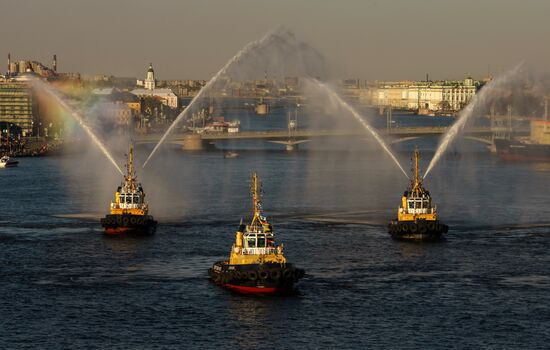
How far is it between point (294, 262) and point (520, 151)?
395 feet

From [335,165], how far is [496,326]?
339 feet

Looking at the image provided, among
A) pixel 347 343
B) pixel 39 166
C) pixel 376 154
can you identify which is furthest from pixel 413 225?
pixel 376 154

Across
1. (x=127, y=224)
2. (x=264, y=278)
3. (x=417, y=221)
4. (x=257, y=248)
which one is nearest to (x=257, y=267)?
(x=264, y=278)

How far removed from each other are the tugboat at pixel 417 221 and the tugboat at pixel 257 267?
1834 cm

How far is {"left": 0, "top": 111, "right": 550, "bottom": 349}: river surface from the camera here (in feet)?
190

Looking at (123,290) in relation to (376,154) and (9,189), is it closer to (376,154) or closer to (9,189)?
(9,189)

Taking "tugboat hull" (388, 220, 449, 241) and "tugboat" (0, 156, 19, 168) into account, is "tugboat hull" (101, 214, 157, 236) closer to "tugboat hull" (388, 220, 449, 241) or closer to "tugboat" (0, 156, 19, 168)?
"tugboat hull" (388, 220, 449, 241)

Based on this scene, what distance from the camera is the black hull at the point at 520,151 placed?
187375 mm

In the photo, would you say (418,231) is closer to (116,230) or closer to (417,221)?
(417,221)

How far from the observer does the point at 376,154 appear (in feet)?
614

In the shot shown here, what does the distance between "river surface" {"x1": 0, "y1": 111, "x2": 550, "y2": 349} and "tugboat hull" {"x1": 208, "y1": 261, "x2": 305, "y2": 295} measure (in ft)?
2.22

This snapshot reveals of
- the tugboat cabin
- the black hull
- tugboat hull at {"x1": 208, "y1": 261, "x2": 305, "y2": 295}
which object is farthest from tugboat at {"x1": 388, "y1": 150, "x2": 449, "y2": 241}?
the black hull

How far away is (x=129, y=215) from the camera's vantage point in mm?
87125

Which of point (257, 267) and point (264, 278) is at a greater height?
point (257, 267)
